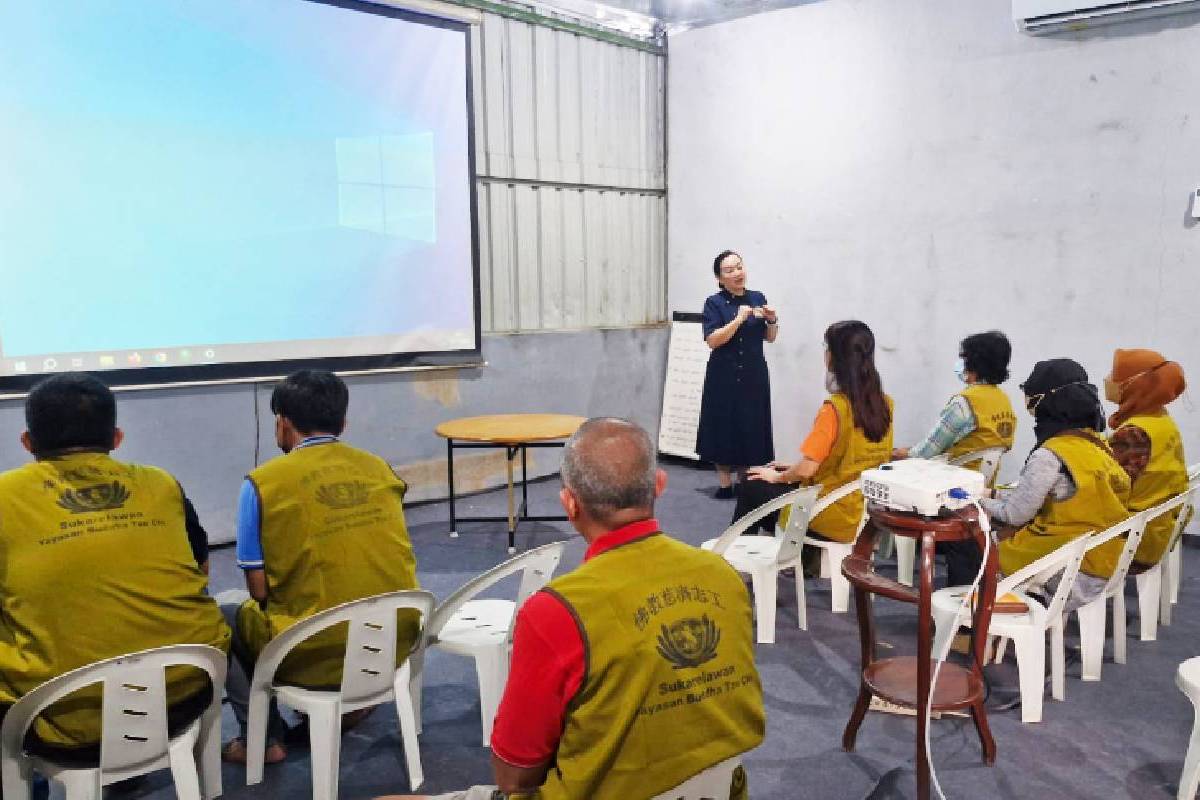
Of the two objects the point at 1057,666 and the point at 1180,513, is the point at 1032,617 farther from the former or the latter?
the point at 1180,513

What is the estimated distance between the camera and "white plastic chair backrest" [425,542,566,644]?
81.8 inches

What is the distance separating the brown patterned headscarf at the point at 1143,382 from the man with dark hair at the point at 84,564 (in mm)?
2933

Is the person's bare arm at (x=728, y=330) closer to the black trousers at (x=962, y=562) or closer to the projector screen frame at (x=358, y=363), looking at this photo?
the projector screen frame at (x=358, y=363)

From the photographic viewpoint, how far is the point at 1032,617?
2506 mm

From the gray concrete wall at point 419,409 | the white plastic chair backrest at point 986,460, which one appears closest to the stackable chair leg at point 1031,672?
the white plastic chair backrest at point 986,460

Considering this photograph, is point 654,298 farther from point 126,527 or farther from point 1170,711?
point 126,527

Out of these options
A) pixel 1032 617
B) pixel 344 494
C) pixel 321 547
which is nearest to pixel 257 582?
pixel 321 547

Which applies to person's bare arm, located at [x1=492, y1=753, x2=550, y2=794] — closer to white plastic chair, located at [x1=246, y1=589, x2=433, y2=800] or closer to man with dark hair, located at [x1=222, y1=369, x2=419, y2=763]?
white plastic chair, located at [x1=246, y1=589, x2=433, y2=800]

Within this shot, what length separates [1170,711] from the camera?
Result: 8.54 ft

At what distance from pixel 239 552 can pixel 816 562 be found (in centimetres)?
240

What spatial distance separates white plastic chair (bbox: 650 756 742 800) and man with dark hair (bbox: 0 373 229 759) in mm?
1131

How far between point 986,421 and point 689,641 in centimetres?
258

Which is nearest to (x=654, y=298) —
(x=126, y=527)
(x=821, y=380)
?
(x=821, y=380)

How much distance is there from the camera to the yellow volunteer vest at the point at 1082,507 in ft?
8.25
